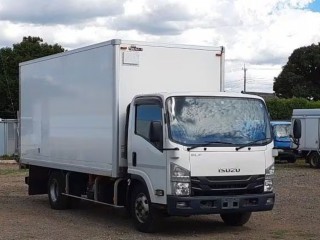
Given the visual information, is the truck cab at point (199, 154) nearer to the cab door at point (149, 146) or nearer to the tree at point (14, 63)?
the cab door at point (149, 146)

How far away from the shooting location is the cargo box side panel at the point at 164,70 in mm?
11516

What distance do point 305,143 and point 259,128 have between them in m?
18.9

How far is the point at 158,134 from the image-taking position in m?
10.4

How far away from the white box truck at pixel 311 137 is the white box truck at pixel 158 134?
17.0 metres

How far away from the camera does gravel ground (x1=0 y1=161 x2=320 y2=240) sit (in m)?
11.0

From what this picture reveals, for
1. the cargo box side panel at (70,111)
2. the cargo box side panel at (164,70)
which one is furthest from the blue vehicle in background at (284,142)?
the cargo box side panel at (164,70)

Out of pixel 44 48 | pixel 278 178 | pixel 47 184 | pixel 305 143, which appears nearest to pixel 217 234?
pixel 47 184

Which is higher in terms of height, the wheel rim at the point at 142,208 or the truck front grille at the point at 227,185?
the truck front grille at the point at 227,185

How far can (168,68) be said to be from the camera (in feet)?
39.1

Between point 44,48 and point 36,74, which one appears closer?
point 36,74

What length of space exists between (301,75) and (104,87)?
50640mm

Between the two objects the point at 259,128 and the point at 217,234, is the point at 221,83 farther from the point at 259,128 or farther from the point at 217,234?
the point at 217,234

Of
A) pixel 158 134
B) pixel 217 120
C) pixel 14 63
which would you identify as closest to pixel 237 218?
pixel 217 120

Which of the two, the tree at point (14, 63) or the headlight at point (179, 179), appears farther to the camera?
the tree at point (14, 63)
